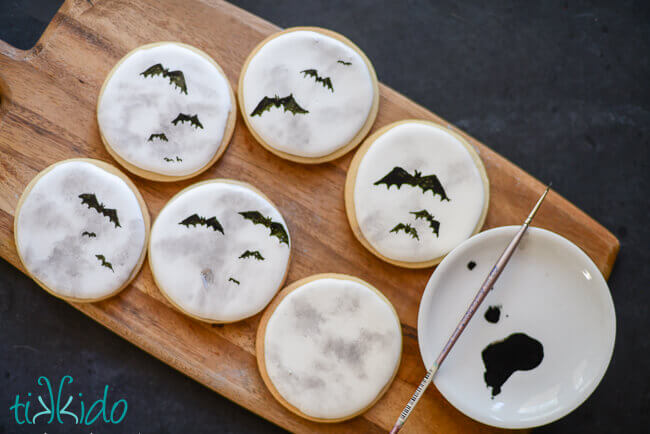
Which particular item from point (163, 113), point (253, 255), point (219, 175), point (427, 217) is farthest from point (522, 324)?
point (163, 113)

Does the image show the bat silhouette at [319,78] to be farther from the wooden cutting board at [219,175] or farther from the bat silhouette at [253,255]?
the bat silhouette at [253,255]

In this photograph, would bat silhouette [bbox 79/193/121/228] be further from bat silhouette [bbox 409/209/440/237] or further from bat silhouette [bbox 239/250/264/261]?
bat silhouette [bbox 409/209/440/237]

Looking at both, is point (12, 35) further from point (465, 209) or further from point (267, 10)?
point (465, 209)
